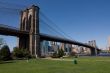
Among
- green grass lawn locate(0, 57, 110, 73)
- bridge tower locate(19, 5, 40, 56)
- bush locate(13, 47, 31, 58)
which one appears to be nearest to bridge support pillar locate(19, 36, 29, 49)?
bridge tower locate(19, 5, 40, 56)

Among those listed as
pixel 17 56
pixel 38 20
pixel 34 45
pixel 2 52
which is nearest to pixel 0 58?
pixel 2 52

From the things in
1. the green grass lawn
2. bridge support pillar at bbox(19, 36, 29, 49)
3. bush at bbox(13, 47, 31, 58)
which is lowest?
the green grass lawn

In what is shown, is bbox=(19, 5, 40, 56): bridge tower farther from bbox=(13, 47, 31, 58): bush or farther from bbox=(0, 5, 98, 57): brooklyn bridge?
bbox=(13, 47, 31, 58): bush

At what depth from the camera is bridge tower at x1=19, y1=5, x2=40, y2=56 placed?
8956cm

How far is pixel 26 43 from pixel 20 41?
3.32 metres

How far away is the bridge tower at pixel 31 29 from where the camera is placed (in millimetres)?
89562

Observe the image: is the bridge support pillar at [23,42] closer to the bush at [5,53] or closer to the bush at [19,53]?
the bush at [19,53]

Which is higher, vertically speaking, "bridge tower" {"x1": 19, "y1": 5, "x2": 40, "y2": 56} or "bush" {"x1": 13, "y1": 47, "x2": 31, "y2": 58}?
"bridge tower" {"x1": 19, "y1": 5, "x2": 40, "y2": 56}

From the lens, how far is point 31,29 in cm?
9219

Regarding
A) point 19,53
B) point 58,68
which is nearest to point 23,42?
point 19,53

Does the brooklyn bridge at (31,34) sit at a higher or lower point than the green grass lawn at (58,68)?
higher

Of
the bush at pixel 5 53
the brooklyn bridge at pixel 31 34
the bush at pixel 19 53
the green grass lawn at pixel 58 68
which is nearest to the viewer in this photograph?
the green grass lawn at pixel 58 68

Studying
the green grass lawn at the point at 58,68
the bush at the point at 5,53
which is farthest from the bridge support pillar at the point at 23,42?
the green grass lawn at the point at 58,68

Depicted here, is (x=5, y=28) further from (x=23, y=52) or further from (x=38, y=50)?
(x=38, y=50)
